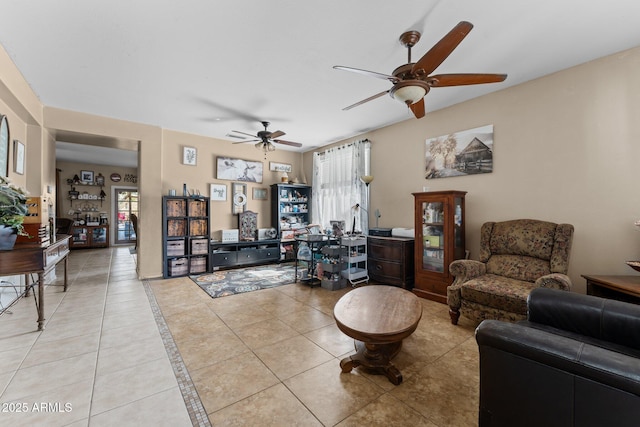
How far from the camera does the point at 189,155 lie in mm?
5262

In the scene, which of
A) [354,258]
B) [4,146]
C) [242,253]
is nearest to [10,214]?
[4,146]

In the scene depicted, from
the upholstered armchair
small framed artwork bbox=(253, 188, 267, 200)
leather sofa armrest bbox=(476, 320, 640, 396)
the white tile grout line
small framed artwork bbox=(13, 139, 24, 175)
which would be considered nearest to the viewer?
leather sofa armrest bbox=(476, 320, 640, 396)

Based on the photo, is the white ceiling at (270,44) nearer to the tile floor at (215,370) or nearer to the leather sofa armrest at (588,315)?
the leather sofa armrest at (588,315)

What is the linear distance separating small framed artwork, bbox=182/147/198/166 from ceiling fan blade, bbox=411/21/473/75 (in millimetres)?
4632

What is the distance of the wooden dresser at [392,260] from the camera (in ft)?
13.2

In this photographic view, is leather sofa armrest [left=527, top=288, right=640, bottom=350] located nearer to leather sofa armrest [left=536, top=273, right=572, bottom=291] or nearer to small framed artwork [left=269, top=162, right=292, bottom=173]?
leather sofa armrest [left=536, top=273, right=572, bottom=291]

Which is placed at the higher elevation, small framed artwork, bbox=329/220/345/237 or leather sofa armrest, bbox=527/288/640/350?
small framed artwork, bbox=329/220/345/237

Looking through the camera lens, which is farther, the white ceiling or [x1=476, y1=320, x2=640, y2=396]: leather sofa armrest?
the white ceiling

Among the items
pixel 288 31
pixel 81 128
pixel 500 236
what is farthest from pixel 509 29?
pixel 81 128

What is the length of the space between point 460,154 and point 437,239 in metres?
1.30

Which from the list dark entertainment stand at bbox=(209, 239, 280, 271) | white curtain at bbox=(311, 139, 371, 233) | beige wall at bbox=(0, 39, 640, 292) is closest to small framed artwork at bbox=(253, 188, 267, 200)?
dark entertainment stand at bbox=(209, 239, 280, 271)

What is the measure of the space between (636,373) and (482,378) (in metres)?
0.54

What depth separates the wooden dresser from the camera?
403 centimetres

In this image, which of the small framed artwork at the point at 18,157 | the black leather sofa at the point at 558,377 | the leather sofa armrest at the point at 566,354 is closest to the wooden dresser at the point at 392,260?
the black leather sofa at the point at 558,377
